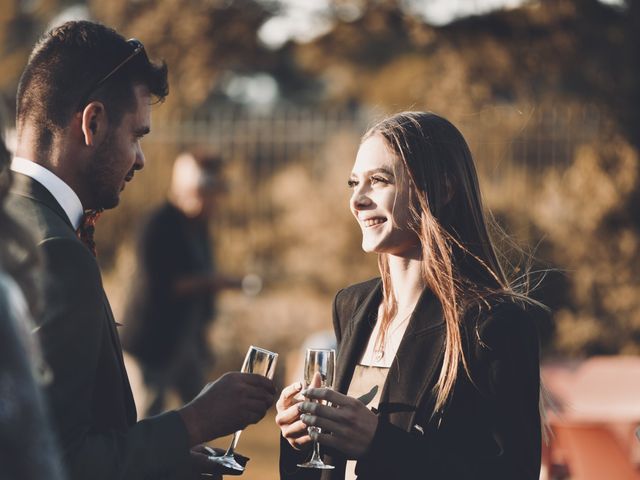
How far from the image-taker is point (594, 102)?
32.6ft

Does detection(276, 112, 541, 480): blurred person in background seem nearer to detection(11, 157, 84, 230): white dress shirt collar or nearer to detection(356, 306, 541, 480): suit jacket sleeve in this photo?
detection(356, 306, 541, 480): suit jacket sleeve

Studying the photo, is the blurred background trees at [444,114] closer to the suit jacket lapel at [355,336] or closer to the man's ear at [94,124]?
the suit jacket lapel at [355,336]

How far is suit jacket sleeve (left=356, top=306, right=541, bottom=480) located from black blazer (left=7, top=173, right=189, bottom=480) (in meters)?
0.53

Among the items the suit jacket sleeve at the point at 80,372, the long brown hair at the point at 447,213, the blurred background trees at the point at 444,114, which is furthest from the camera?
the blurred background trees at the point at 444,114

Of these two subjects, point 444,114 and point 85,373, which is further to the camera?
point 444,114

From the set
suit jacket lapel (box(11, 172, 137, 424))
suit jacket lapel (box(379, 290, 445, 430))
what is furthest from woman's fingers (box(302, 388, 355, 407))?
suit jacket lapel (box(11, 172, 137, 424))

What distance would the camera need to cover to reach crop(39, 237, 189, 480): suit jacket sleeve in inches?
88.5

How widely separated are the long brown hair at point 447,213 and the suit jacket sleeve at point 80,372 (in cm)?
95

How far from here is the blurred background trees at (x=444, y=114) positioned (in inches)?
379

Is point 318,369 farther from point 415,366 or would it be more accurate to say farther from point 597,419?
point 597,419

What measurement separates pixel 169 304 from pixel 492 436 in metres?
4.44

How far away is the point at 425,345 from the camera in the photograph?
9.52 ft

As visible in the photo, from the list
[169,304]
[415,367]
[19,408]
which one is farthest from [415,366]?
[169,304]

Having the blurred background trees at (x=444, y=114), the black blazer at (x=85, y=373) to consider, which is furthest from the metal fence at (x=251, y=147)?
the black blazer at (x=85, y=373)
